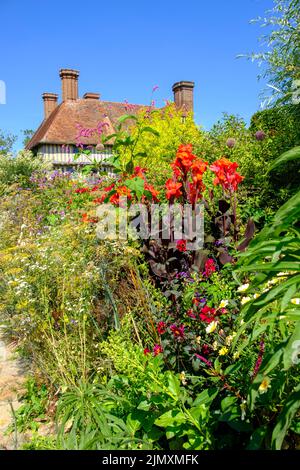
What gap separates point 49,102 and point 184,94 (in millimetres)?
10540

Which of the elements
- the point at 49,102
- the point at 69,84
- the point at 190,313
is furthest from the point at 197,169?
the point at 49,102

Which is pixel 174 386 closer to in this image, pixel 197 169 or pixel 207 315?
pixel 207 315

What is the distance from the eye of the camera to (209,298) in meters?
3.19

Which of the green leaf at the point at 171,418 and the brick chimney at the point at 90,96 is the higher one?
the brick chimney at the point at 90,96

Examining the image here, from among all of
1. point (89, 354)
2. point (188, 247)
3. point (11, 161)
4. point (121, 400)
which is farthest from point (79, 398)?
point (11, 161)

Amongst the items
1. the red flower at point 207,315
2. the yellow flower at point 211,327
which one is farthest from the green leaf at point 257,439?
the red flower at point 207,315

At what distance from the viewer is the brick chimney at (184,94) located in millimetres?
28312

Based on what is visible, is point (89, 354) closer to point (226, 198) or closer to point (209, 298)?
point (209, 298)

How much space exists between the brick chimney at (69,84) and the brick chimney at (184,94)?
7015mm

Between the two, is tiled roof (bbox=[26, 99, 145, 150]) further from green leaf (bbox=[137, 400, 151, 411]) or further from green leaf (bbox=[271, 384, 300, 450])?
green leaf (bbox=[271, 384, 300, 450])

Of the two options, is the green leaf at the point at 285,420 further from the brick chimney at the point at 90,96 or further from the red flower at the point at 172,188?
the brick chimney at the point at 90,96

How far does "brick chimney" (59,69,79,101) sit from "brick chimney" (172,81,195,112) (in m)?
7.02

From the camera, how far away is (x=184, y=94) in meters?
28.7

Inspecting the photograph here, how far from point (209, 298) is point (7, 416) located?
5.40 ft
